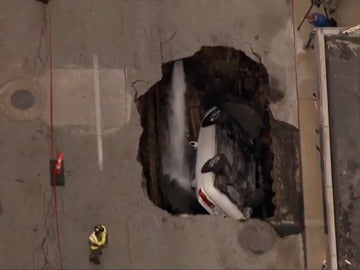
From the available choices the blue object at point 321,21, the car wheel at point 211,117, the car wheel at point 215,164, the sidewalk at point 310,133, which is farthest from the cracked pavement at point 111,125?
the car wheel at point 211,117

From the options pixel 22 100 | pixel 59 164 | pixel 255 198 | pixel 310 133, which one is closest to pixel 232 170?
pixel 255 198

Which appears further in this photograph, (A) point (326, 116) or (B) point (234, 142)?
(B) point (234, 142)

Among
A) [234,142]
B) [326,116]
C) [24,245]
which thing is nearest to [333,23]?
[326,116]

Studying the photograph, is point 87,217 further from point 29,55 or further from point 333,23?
point 333,23

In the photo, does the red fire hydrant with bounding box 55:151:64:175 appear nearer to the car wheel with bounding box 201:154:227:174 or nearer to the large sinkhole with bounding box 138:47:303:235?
the large sinkhole with bounding box 138:47:303:235

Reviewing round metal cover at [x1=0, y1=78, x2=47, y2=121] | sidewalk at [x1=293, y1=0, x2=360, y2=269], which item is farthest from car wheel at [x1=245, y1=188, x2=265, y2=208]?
round metal cover at [x1=0, y1=78, x2=47, y2=121]

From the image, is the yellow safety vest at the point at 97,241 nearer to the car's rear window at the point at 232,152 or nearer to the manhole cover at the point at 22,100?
the car's rear window at the point at 232,152
